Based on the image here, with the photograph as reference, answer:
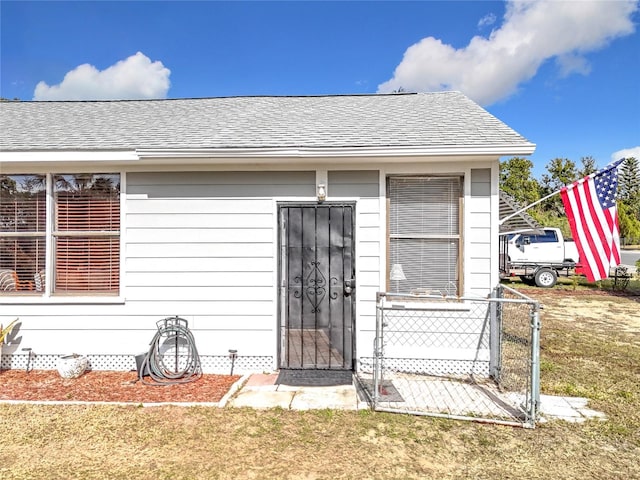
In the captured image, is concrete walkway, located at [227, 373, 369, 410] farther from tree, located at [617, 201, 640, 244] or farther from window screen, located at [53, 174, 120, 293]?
tree, located at [617, 201, 640, 244]

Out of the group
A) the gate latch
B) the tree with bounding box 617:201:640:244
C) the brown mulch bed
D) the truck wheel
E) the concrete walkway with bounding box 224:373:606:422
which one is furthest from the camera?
the tree with bounding box 617:201:640:244

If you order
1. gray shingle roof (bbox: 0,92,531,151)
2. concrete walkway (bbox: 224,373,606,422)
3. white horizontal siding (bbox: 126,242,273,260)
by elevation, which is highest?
gray shingle roof (bbox: 0,92,531,151)

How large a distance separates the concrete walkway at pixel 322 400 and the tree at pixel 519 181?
26059 mm

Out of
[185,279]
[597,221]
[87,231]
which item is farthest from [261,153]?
[597,221]

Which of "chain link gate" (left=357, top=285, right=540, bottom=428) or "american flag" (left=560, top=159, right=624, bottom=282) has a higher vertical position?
"american flag" (left=560, top=159, right=624, bottom=282)

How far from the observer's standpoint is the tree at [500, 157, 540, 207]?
2680cm

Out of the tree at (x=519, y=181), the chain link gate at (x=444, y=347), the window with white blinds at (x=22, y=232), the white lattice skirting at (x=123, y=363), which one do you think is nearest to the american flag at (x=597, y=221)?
the chain link gate at (x=444, y=347)

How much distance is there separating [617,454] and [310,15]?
1011cm

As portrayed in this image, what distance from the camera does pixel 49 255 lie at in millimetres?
4520

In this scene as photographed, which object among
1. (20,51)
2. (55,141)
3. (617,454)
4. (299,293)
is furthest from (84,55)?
(617,454)

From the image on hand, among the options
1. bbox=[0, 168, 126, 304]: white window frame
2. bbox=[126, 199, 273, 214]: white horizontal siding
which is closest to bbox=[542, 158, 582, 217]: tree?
bbox=[126, 199, 273, 214]: white horizontal siding

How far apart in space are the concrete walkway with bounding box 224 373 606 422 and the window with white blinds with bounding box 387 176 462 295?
1407mm

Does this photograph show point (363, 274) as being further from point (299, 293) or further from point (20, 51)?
point (20, 51)

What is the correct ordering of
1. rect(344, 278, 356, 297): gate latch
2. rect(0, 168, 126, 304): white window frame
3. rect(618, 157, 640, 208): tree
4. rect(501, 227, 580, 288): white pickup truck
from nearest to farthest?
rect(344, 278, 356, 297): gate latch, rect(0, 168, 126, 304): white window frame, rect(501, 227, 580, 288): white pickup truck, rect(618, 157, 640, 208): tree
